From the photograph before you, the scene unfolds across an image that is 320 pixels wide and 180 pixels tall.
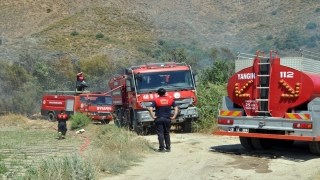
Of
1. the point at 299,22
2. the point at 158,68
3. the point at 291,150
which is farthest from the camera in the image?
the point at 299,22

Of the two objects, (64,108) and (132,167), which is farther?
(64,108)

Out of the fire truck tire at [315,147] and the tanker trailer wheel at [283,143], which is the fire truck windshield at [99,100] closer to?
the tanker trailer wheel at [283,143]

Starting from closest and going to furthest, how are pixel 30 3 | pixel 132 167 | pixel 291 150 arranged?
pixel 132 167 → pixel 291 150 → pixel 30 3

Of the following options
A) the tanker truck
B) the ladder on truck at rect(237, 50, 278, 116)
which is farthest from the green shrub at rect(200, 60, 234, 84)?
the ladder on truck at rect(237, 50, 278, 116)

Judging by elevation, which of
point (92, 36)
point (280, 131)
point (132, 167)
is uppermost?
point (92, 36)

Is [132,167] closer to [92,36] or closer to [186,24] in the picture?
[92,36]

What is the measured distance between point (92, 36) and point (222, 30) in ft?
54.5

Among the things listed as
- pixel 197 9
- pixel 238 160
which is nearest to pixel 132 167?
pixel 238 160

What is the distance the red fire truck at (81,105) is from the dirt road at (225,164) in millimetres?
13853

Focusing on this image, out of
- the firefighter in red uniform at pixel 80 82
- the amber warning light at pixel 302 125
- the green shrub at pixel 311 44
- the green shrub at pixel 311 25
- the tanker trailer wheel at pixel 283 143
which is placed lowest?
the tanker trailer wheel at pixel 283 143

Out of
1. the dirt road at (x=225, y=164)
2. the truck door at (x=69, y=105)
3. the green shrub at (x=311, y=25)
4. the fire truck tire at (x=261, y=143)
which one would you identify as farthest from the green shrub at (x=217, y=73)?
the green shrub at (x=311, y=25)

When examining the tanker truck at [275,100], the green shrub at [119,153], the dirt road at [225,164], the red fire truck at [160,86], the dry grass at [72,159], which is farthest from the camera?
the red fire truck at [160,86]

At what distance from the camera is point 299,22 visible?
186ft

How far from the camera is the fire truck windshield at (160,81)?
19375mm
